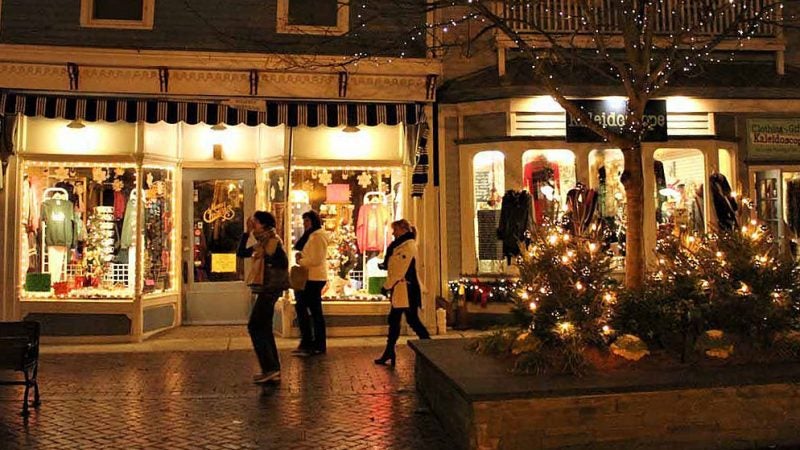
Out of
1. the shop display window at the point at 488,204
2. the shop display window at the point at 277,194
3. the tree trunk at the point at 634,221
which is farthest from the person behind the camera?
the shop display window at the point at 488,204

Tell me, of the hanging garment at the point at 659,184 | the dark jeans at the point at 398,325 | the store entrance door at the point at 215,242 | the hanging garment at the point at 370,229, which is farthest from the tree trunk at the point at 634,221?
the store entrance door at the point at 215,242

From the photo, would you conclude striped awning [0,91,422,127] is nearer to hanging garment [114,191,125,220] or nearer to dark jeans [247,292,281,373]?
hanging garment [114,191,125,220]

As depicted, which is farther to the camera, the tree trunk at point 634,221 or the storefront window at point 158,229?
the storefront window at point 158,229

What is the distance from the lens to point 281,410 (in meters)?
6.99

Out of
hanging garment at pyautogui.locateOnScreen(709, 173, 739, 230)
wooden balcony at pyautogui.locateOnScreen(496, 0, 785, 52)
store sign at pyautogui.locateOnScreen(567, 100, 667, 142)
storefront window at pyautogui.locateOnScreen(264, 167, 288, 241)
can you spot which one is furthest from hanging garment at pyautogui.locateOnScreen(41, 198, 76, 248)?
hanging garment at pyautogui.locateOnScreen(709, 173, 739, 230)

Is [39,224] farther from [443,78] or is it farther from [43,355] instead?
[443,78]

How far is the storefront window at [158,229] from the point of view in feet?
38.2

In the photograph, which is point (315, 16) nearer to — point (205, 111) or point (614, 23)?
point (205, 111)

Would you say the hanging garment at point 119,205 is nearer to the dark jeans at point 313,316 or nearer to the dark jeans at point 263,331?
the dark jeans at point 313,316

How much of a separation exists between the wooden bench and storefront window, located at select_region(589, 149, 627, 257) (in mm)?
8573

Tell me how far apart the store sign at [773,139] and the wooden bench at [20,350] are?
11058mm

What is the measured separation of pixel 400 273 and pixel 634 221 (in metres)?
2.94

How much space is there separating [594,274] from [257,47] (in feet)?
24.1

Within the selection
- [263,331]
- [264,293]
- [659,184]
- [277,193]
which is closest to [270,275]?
[264,293]
